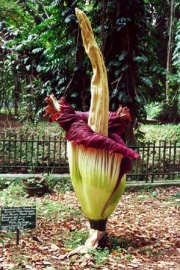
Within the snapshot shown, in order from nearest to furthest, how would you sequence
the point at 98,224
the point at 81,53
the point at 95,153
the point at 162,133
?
1. the point at 95,153
2. the point at 98,224
3. the point at 81,53
4. the point at 162,133

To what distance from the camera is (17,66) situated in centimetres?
955

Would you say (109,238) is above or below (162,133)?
below

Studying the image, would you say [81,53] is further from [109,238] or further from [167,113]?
[167,113]

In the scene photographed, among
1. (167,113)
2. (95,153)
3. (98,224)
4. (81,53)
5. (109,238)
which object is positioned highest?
(81,53)

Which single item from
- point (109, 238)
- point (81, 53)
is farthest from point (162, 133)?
point (109, 238)

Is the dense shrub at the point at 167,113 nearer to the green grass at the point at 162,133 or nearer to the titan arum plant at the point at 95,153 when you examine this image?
the green grass at the point at 162,133

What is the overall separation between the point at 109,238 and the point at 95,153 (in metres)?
1.28

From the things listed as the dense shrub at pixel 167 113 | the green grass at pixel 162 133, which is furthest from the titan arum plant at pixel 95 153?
the dense shrub at pixel 167 113

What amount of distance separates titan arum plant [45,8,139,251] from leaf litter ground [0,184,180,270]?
28cm

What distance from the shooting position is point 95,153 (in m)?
3.59

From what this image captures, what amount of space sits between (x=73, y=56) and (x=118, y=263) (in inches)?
209

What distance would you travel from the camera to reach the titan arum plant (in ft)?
11.6

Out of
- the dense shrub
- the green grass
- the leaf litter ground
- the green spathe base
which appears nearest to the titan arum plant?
the green spathe base

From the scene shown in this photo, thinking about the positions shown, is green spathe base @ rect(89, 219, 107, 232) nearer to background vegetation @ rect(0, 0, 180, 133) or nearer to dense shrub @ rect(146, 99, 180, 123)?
background vegetation @ rect(0, 0, 180, 133)
